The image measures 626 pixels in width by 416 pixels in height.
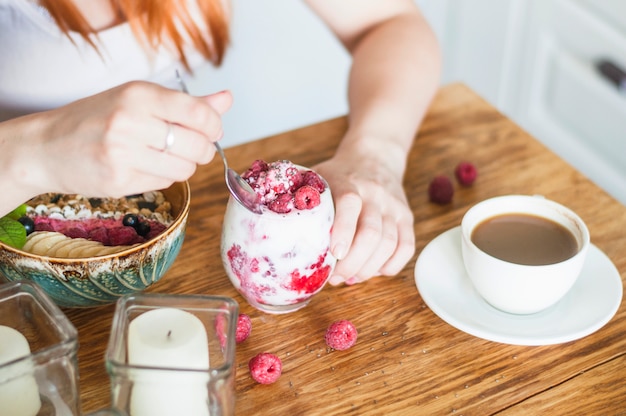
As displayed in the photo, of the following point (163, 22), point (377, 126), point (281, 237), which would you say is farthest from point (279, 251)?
point (163, 22)

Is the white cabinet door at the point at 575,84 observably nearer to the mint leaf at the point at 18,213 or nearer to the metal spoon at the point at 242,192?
the metal spoon at the point at 242,192

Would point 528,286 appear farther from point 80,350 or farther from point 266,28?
point 266,28

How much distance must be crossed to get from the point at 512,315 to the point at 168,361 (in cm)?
41

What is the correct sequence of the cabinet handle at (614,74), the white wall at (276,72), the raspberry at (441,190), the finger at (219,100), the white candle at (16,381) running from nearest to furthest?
1. the white candle at (16,381)
2. the finger at (219,100)
3. the raspberry at (441,190)
4. the cabinet handle at (614,74)
5. the white wall at (276,72)

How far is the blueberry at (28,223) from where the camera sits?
822mm

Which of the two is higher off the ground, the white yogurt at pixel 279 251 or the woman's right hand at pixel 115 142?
the woman's right hand at pixel 115 142

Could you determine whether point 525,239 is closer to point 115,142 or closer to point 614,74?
point 115,142

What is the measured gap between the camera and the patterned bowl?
75cm

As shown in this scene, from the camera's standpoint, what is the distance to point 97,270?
0.75 m

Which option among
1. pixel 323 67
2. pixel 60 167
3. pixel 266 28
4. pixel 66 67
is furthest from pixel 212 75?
pixel 60 167

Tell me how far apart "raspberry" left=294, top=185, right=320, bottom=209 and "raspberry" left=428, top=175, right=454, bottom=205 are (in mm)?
298

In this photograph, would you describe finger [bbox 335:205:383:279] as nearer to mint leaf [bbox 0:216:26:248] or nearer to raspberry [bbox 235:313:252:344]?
raspberry [bbox 235:313:252:344]

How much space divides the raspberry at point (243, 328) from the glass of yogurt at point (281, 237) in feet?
0.10

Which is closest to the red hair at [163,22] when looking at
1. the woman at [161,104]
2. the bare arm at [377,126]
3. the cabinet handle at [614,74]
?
the woman at [161,104]
